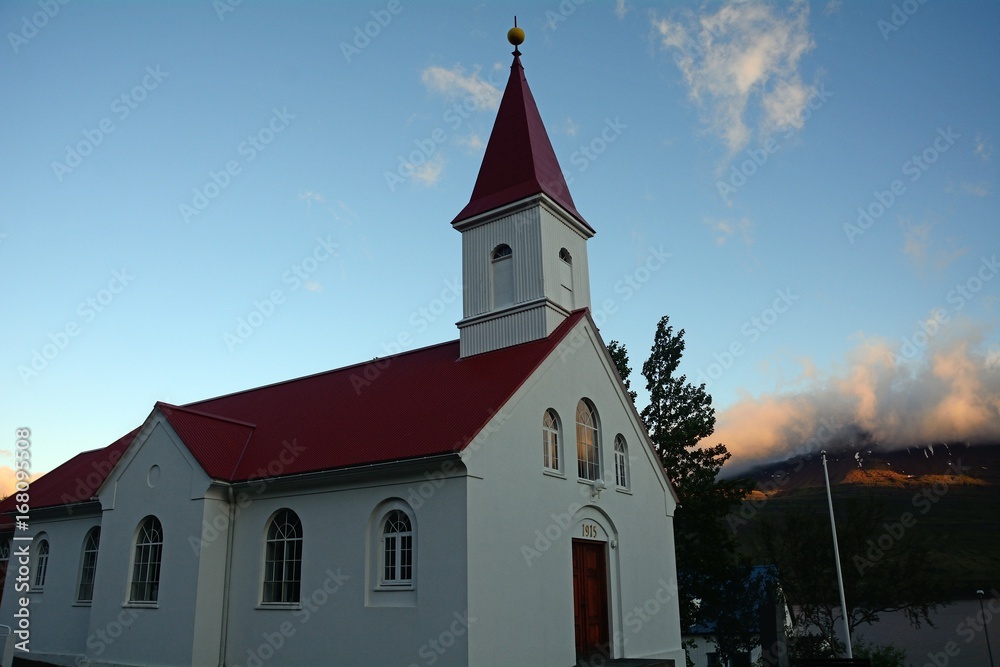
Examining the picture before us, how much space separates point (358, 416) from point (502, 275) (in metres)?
5.39

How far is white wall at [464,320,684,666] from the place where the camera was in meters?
13.7

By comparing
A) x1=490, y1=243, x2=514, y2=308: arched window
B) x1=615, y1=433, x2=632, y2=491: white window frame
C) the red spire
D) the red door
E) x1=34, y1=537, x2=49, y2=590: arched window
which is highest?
the red spire

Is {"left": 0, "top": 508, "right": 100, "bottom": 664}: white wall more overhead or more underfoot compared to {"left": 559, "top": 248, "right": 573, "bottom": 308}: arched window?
more underfoot

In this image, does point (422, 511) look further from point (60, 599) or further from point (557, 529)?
point (60, 599)

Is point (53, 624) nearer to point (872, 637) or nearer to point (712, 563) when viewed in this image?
point (712, 563)

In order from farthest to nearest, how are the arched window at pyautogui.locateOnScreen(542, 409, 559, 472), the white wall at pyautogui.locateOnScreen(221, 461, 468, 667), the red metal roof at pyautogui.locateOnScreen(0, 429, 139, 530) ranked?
1. the red metal roof at pyautogui.locateOnScreen(0, 429, 139, 530)
2. the arched window at pyautogui.locateOnScreen(542, 409, 559, 472)
3. the white wall at pyautogui.locateOnScreen(221, 461, 468, 667)

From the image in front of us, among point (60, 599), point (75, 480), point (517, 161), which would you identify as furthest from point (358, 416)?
point (75, 480)

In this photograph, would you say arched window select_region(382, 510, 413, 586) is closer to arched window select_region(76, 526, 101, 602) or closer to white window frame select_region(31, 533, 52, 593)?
arched window select_region(76, 526, 101, 602)

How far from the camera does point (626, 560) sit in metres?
18.1

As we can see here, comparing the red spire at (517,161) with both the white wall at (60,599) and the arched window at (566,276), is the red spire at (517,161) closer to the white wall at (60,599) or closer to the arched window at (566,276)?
the arched window at (566,276)

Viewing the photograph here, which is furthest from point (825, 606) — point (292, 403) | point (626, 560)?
point (292, 403)

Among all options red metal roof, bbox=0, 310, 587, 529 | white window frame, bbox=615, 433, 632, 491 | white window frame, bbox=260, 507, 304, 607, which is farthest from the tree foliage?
white window frame, bbox=260, 507, 304, 607


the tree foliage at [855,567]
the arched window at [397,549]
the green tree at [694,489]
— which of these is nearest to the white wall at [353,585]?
the arched window at [397,549]

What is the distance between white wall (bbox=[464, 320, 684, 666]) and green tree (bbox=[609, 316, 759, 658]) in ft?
24.0
